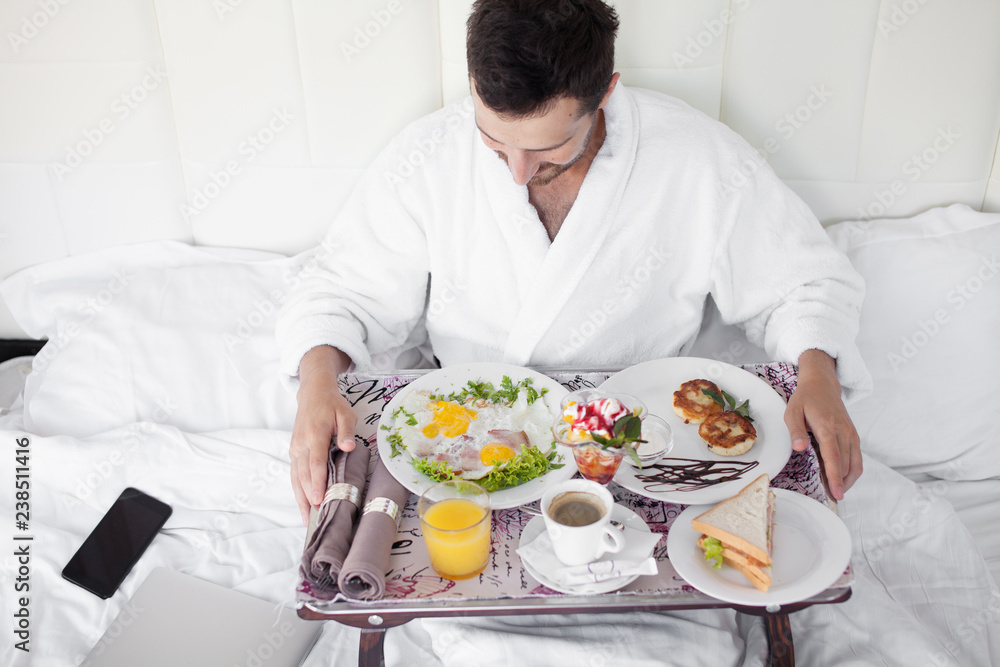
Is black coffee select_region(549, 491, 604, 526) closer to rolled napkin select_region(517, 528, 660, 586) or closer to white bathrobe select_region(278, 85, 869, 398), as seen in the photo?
rolled napkin select_region(517, 528, 660, 586)

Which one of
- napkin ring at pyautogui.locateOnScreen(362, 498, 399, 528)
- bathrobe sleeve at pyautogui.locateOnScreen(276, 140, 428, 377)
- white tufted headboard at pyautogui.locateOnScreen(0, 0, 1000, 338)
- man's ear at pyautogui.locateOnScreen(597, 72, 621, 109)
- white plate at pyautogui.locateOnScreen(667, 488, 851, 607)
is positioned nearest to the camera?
white plate at pyautogui.locateOnScreen(667, 488, 851, 607)

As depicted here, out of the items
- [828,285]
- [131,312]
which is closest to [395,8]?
[131,312]

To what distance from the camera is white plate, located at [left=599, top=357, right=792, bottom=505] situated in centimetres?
118

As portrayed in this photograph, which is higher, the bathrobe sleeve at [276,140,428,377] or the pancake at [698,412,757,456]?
the bathrobe sleeve at [276,140,428,377]

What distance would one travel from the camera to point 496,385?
140 cm

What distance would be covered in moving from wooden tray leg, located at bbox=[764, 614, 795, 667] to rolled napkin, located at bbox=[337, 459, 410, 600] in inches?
26.1

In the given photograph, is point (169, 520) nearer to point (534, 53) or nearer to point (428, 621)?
point (428, 621)

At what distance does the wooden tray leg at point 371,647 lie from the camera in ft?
4.27

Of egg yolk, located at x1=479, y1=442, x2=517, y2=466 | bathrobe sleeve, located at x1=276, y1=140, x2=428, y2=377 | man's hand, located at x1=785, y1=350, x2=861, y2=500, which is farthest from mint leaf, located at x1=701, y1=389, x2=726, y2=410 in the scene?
bathrobe sleeve, located at x1=276, y1=140, x2=428, y2=377

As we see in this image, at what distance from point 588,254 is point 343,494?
0.71 m

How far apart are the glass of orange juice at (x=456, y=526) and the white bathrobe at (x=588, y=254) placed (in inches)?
19.8

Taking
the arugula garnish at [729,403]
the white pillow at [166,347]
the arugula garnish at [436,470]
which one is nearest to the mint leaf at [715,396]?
the arugula garnish at [729,403]

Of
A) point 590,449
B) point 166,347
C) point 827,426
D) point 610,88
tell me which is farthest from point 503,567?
point 166,347

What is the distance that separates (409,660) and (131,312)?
1108 millimetres
